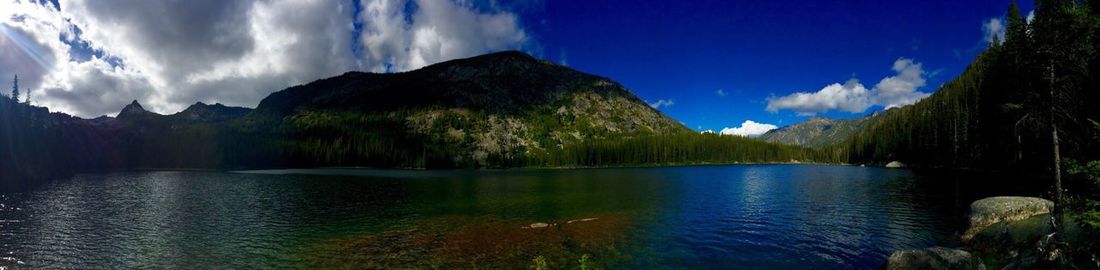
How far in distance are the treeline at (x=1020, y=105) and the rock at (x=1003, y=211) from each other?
4.65 metres

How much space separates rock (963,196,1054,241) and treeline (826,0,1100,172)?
465 cm

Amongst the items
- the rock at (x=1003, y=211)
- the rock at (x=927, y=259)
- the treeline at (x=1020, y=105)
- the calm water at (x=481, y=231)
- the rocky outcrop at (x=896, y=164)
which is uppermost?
the treeline at (x=1020, y=105)

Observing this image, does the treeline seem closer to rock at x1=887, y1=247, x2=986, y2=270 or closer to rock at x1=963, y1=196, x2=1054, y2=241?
rock at x1=963, y1=196, x2=1054, y2=241

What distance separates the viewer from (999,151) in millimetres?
114062

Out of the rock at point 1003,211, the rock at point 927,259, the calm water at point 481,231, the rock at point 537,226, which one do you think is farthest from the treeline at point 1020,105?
the rock at point 537,226

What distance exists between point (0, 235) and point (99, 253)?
55.8ft

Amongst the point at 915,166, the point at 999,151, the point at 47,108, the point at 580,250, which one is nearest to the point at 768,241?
the point at 580,250

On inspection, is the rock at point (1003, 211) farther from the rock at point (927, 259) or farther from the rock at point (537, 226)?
the rock at point (537, 226)

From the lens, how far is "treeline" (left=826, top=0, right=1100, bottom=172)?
34.1 m

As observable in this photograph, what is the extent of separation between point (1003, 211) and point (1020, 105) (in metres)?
9.83

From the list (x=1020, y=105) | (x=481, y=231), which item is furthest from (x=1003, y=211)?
(x=481, y=231)

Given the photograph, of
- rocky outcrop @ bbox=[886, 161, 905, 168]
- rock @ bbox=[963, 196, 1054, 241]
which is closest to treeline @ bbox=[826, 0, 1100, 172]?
rocky outcrop @ bbox=[886, 161, 905, 168]

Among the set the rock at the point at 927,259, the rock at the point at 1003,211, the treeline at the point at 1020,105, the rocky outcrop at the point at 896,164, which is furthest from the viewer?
the rocky outcrop at the point at 896,164

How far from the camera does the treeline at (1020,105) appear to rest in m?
34.1
